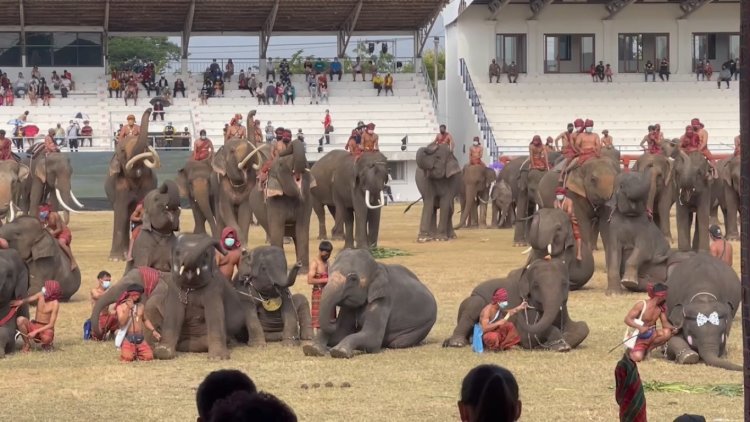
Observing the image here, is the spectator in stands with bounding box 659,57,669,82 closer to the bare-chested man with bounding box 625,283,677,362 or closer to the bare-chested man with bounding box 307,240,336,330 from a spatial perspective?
the bare-chested man with bounding box 307,240,336,330

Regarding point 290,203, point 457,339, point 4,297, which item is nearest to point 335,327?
point 457,339

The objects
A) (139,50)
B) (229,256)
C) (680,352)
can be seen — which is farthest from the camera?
(139,50)

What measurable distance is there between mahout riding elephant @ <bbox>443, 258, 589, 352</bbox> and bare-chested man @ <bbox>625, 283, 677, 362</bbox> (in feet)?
2.46

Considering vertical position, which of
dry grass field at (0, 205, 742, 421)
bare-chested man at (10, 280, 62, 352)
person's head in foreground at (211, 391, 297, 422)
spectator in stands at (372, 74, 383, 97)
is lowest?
dry grass field at (0, 205, 742, 421)

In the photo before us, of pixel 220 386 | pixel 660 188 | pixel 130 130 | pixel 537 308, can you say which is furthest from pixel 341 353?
pixel 660 188

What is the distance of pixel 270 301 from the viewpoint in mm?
14312

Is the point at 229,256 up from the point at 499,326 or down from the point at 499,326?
up

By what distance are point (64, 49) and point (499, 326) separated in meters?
42.6

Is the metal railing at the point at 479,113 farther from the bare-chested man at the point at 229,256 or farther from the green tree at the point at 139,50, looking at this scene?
the green tree at the point at 139,50

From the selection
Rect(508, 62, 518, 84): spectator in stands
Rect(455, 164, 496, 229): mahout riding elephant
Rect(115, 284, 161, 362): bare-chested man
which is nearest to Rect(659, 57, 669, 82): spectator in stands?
Rect(508, 62, 518, 84): spectator in stands

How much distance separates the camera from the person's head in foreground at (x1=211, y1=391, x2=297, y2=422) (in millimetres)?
4301

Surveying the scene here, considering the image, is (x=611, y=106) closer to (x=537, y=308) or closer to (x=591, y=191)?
(x=591, y=191)

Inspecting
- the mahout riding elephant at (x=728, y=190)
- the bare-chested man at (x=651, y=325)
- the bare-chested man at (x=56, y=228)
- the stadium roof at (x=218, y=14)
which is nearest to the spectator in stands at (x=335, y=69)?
the stadium roof at (x=218, y=14)

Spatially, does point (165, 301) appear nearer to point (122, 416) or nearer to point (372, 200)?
point (122, 416)
